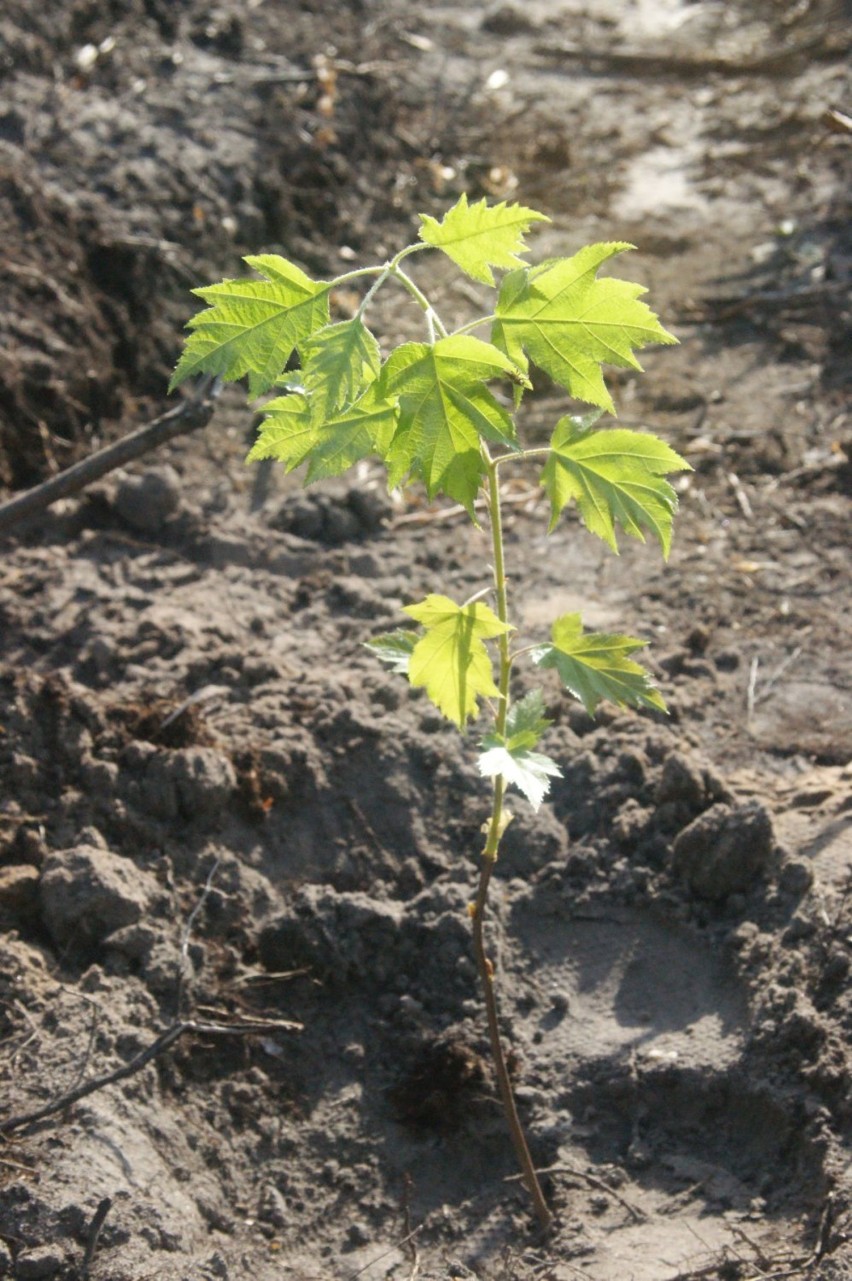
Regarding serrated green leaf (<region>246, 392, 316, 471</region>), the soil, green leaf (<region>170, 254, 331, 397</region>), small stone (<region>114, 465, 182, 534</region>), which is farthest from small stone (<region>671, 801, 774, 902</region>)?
small stone (<region>114, 465, 182, 534</region>)

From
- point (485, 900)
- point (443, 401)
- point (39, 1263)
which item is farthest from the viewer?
point (485, 900)

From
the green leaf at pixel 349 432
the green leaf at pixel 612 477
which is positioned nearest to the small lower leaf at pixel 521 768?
the green leaf at pixel 612 477

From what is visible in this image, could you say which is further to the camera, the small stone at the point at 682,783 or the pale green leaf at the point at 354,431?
the small stone at the point at 682,783

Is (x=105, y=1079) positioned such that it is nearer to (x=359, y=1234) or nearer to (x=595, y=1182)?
(x=359, y=1234)

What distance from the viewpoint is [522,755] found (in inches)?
88.6

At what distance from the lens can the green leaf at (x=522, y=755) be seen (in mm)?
2139

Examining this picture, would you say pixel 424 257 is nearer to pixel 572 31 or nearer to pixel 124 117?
pixel 124 117

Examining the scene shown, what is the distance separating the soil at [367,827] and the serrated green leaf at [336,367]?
1558 mm

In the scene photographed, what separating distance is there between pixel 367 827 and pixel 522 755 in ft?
4.34

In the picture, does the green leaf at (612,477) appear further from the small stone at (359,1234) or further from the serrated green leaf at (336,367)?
the small stone at (359,1234)

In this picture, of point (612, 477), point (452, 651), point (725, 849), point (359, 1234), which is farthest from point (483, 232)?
point (359, 1234)

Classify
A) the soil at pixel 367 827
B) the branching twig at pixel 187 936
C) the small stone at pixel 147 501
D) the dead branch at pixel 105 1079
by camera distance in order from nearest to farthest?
the dead branch at pixel 105 1079 < the soil at pixel 367 827 < the branching twig at pixel 187 936 < the small stone at pixel 147 501

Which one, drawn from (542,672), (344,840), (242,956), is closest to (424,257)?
(542,672)

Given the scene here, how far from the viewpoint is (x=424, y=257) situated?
20.8ft
